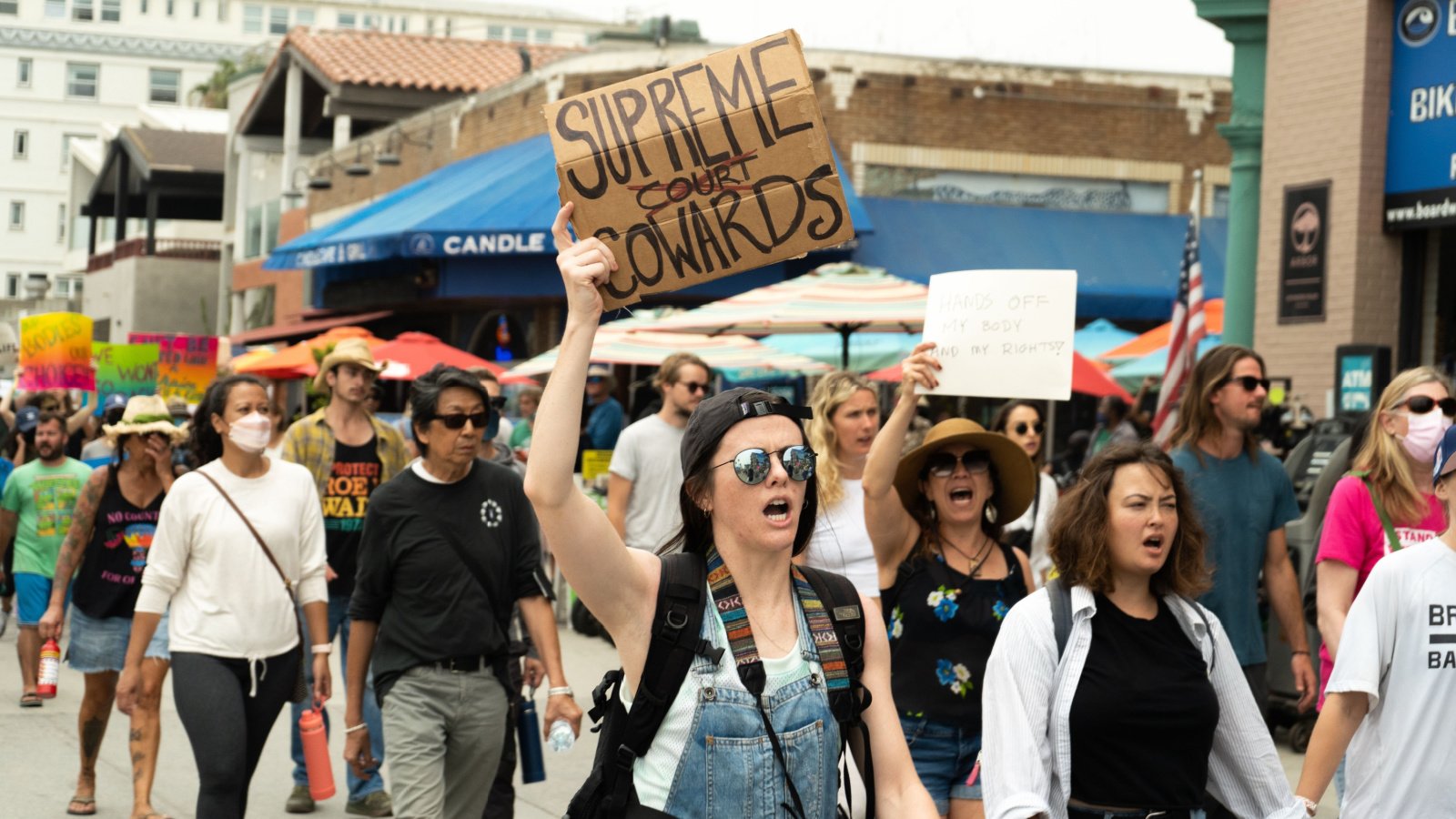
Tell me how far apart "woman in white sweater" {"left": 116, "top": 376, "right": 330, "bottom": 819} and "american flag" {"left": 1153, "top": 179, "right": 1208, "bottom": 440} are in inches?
266

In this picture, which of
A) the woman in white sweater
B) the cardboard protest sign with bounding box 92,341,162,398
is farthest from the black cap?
the cardboard protest sign with bounding box 92,341,162,398

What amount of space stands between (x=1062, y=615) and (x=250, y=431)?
141 inches

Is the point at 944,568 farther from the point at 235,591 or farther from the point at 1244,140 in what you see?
the point at 1244,140

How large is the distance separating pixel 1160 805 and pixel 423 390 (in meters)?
3.26

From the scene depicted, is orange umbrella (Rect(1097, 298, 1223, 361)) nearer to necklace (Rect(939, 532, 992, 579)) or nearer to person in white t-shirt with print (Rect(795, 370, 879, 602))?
person in white t-shirt with print (Rect(795, 370, 879, 602))

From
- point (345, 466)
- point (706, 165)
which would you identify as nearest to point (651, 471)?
point (345, 466)

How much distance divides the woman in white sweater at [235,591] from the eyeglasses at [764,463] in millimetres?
3602

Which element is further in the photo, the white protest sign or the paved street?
the paved street

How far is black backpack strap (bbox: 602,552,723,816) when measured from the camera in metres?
3.56

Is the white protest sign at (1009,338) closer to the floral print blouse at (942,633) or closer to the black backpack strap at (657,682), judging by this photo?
the floral print blouse at (942,633)

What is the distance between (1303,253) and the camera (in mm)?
15602

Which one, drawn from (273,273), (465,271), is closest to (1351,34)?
(465,271)

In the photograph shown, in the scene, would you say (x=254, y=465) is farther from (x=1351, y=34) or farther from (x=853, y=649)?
(x=1351, y=34)

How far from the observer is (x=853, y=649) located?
3727 millimetres
